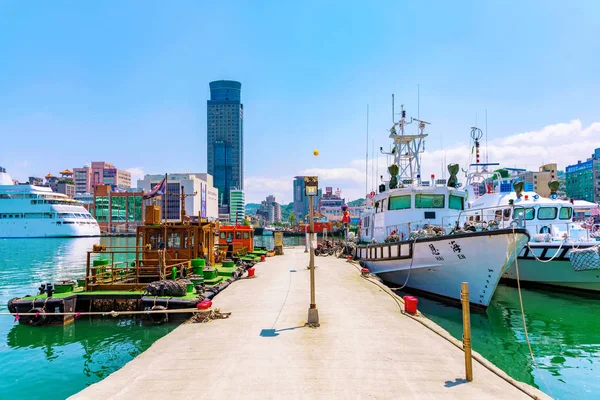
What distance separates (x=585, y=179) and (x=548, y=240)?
136048 mm

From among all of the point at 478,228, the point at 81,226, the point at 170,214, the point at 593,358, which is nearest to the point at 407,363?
the point at 593,358

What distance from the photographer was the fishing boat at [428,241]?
13.1m

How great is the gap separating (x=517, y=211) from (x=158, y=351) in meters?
19.9

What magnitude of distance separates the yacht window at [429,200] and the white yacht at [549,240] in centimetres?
148

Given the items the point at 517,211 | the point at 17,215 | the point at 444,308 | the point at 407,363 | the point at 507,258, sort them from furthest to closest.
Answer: the point at 17,215 → the point at 517,211 → the point at 444,308 → the point at 507,258 → the point at 407,363

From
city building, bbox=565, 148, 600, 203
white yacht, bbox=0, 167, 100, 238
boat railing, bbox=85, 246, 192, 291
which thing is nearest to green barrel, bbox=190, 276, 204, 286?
boat railing, bbox=85, 246, 192, 291

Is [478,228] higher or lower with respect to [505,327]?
higher

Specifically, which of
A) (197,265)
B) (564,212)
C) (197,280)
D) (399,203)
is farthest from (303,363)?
(564,212)

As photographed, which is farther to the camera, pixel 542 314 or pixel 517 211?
pixel 517 211

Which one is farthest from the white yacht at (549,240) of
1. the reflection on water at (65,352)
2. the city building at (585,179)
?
the city building at (585,179)

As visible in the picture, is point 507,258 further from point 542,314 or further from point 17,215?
point 17,215

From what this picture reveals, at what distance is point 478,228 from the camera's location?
14.5 metres

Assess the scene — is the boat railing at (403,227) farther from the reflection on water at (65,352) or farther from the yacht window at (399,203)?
the reflection on water at (65,352)

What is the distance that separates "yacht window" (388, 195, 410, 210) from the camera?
19.7 m
